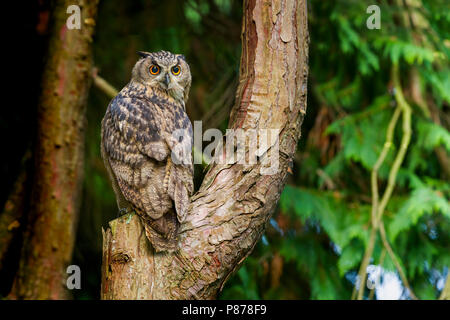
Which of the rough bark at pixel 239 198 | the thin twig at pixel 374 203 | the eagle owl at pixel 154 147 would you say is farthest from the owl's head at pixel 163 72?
the thin twig at pixel 374 203

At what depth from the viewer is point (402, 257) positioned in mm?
4320

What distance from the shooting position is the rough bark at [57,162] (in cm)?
346

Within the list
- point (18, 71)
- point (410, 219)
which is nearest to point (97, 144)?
point (18, 71)

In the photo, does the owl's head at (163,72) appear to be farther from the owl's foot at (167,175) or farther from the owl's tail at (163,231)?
the owl's tail at (163,231)

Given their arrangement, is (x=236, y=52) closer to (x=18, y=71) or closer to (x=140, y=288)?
(x=18, y=71)

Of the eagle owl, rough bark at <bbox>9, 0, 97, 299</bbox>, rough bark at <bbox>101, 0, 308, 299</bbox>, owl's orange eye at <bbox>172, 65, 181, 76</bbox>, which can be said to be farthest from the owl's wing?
rough bark at <bbox>9, 0, 97, 299</bbox>

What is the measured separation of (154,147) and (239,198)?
1.64 ft

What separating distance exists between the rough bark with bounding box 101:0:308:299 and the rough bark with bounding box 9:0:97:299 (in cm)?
136

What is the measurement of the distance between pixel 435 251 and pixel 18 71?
3919mm

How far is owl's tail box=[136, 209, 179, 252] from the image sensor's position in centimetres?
222

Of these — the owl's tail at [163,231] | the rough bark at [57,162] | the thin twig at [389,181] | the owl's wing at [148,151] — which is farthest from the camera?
the thin twig at [389,181]

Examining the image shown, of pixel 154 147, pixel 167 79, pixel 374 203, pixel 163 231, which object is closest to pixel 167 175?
pixel 154 147

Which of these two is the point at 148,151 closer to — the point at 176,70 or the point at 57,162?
the point at 176,70

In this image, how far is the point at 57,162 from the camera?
351 centimetres
